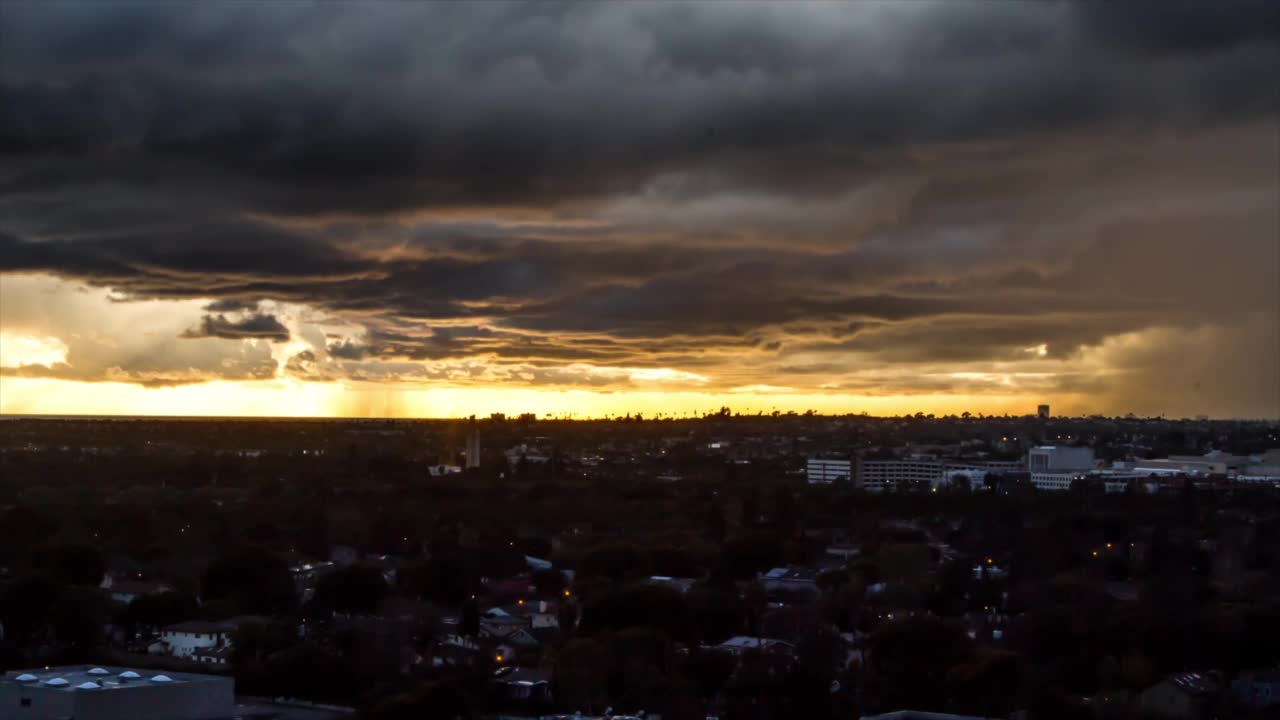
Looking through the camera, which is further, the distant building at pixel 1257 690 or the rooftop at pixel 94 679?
the distant building at pixel 1257 690

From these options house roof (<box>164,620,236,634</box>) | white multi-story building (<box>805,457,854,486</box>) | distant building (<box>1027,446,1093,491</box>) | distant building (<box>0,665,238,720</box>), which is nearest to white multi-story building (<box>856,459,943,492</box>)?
white multi-story building (<box>805,457,854,486</box>)

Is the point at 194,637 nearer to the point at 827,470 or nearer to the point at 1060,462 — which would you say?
the point at 827,470

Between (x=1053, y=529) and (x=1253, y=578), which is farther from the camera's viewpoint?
(x=1053, y=529)

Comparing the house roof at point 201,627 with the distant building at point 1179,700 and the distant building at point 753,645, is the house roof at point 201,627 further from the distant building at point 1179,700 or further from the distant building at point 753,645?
the distant building at point 1179,700

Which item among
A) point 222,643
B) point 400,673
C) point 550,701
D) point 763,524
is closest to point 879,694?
point 550,701

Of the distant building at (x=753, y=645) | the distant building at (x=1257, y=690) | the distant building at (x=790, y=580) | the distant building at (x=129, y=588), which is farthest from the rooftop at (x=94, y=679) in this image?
the distant building at (x=790, y=580)

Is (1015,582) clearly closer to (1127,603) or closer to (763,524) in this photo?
(1127,603)

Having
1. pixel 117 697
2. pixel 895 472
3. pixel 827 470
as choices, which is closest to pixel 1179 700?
pixel 117 697

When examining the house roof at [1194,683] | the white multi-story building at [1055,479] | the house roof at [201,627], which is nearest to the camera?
the house roof at [1194,683]
